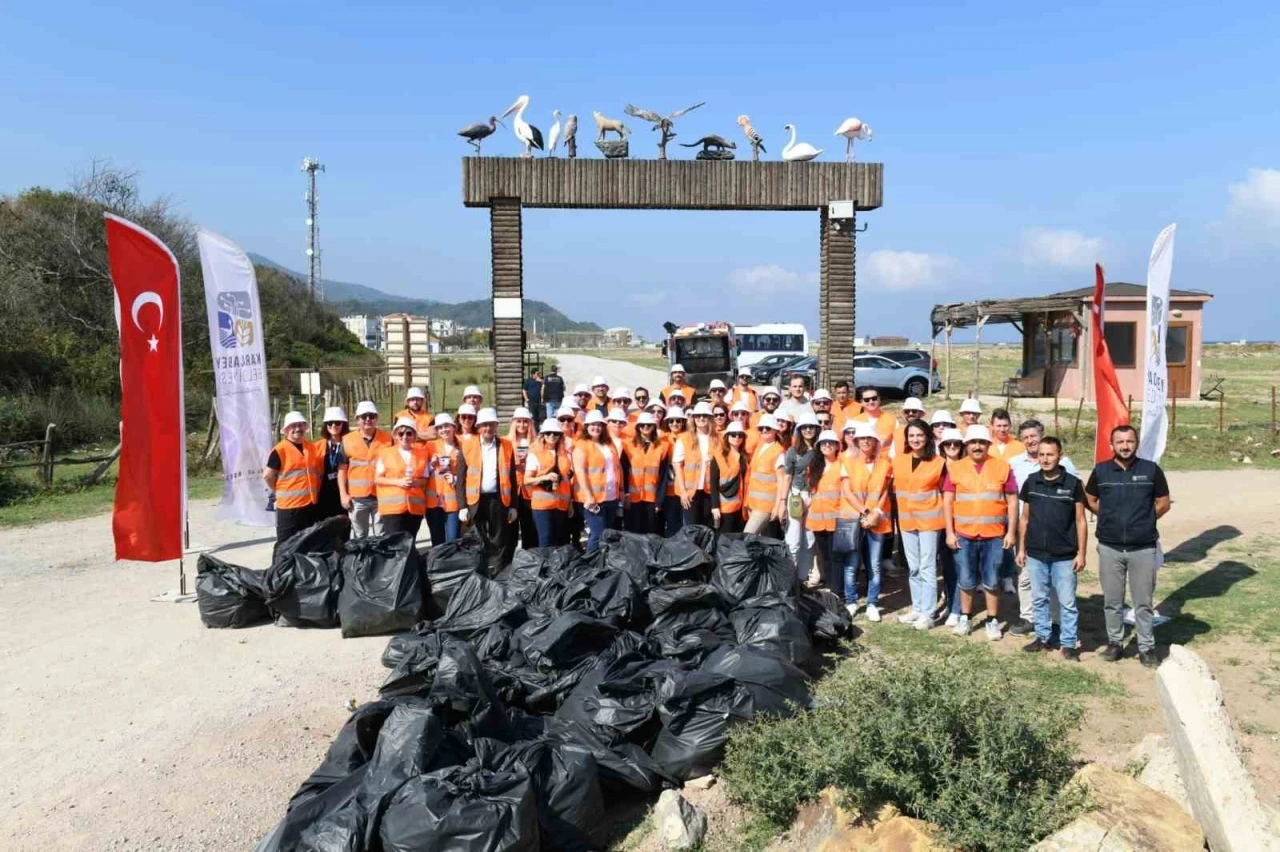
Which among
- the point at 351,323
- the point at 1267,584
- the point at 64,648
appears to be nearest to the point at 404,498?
the point at 64,648

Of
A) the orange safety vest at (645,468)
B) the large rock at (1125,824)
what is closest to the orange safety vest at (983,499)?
the orange safety vest at (645,468)

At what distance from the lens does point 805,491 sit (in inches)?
298

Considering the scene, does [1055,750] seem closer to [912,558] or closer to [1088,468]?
[912,558]

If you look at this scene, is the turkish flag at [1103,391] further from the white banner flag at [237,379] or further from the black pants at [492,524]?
the white banner flag at [237,379]

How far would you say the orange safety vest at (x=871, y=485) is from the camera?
23.4ft

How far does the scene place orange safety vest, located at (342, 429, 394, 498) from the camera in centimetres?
782

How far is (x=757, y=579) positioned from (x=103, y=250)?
25675mm

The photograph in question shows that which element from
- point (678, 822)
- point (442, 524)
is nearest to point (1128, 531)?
point (678, 822)

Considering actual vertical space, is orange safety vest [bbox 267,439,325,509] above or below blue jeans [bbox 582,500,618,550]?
above

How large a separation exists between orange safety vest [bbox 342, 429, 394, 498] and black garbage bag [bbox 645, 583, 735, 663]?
2958 millimetres

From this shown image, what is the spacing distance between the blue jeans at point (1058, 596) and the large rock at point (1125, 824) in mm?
2593

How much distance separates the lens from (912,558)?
698 cm

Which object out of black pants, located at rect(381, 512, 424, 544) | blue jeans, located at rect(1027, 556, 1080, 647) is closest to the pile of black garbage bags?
black pants, located at rect(381, 512, 424, 544)

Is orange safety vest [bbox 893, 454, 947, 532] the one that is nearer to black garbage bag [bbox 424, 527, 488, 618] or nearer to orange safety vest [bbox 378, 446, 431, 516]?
black garbage bag [bbox 424, 527, 488, 618]
